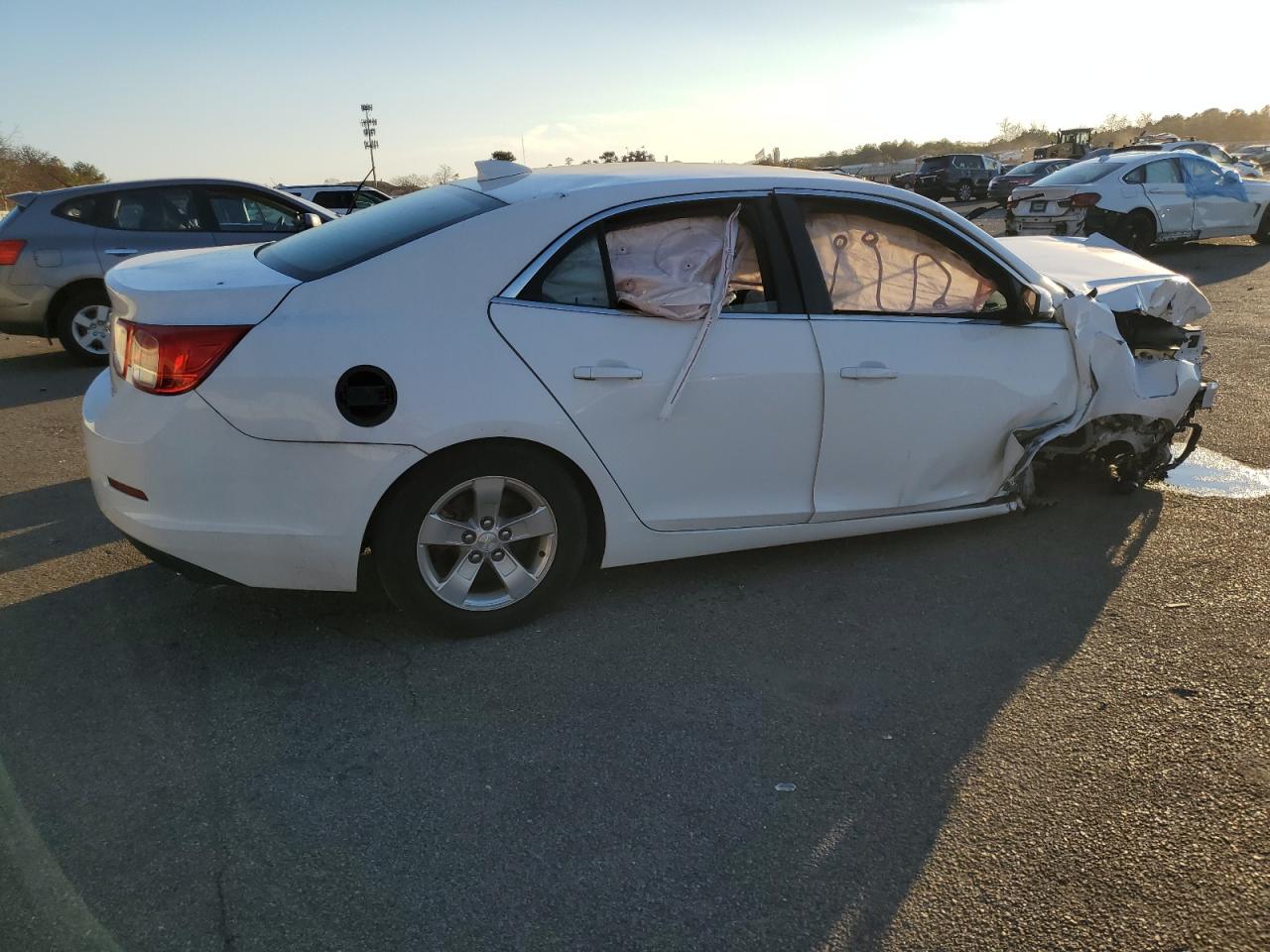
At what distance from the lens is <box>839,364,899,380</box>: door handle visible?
3.90 meters

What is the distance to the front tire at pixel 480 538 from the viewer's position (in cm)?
337

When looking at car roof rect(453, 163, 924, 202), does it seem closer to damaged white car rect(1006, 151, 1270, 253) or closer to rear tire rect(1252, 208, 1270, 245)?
damaged white car rect(1006, 151, 1270, 253)

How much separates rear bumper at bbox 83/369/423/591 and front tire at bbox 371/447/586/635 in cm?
12

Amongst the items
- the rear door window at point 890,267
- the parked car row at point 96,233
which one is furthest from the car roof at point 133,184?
the rear door window at point 890,267

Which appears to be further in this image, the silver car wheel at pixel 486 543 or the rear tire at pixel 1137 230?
the rear tire at pixel 1137 230

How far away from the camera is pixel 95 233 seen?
8711 millimetres

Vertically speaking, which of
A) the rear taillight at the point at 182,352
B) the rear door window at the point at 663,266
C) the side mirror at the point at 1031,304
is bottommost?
the side mirror at the point at 1031,304

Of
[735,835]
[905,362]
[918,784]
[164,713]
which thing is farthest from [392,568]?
[905,362]

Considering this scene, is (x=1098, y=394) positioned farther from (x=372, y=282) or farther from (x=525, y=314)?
→ (x=372, y=282)

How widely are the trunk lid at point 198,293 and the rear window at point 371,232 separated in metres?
0.12

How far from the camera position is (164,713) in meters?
3.16

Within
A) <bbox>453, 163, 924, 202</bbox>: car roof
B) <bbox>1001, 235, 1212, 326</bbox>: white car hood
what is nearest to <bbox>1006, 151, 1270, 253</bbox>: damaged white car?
<bbox>1001, 235, 1212, 326</bbox>: white car hood

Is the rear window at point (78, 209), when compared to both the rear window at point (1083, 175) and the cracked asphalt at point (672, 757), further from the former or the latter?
the rear window at point (1083, 175)

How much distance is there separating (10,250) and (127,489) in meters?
6.58
